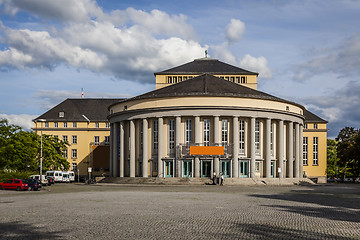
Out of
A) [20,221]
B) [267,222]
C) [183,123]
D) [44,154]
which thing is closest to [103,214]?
[20,221]

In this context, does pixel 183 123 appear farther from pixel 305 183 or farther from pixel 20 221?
pixel 20 221

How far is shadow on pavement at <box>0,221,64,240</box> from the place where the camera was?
1388cm

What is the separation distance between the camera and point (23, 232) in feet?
48.6

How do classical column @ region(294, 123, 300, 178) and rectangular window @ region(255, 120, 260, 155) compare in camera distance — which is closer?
rectangular window @ region(255, 120, 260, 155)

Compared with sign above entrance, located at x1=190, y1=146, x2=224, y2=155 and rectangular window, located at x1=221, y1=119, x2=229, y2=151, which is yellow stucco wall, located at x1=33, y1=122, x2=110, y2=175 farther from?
rectangular window, located at x1=221, y1=119, x2=229, y2=151

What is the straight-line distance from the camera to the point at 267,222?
58.1 feet

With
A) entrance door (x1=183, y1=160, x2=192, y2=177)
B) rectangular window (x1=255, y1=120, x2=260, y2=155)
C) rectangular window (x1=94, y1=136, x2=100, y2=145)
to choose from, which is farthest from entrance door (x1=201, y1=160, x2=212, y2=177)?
rectangular window (x1=94, y1=136, x2=100, y2=145)

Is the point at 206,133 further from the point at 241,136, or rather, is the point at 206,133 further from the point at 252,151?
the point at 252,151

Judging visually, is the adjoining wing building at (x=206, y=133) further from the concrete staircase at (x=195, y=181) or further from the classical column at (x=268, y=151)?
the concrete staircase at (x=195, y=181)

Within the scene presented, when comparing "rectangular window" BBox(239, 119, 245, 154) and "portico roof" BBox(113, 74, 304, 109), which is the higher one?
"portico roof" BBox(113, 74, 304, 109)

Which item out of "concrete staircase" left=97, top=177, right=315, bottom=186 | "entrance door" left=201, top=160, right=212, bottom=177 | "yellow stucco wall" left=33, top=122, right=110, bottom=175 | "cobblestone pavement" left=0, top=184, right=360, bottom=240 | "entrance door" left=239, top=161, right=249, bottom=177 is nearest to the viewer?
"cobblestone pavement" left=0, top=184, right=360, bottom=240

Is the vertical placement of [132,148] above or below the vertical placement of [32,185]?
above

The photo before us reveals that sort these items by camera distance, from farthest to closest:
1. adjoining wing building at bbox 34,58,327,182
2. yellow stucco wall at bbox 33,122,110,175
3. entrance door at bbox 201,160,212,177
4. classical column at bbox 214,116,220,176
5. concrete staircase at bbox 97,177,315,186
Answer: yellow stucco wall at bbox 33,122,110,175 → entrance door at bbox 201,160,212,177 → adjoining wing building at bbox 34,58,327,182 → classical column at bbox 214,116,220,176 → concrete staircase at bbox 97,177,315,186

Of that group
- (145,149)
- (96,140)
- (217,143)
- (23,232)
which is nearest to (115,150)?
(145,149)
